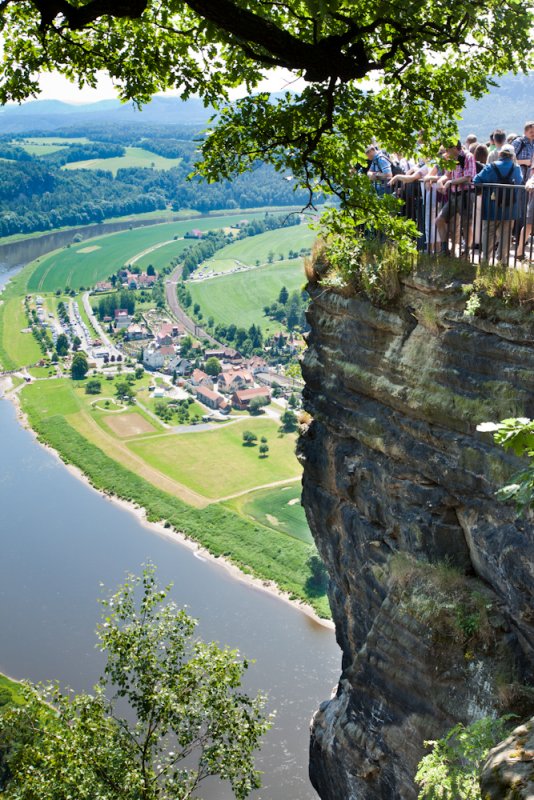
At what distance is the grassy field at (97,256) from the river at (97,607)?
6920 centimetres

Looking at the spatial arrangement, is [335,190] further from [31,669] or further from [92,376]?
[92,376]

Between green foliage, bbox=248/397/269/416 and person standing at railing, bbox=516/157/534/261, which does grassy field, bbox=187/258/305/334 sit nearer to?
green foliage, bbox=248/397/269/416

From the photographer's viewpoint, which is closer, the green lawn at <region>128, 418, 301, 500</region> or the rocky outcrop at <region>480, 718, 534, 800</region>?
the rocky outcrop at <region>480, 718, 534, 800</region>

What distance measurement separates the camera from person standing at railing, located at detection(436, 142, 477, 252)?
36.4ft

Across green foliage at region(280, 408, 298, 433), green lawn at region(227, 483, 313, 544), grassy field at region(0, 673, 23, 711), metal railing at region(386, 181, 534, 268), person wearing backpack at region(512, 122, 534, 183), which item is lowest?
green foliage at region(280, 408, 298, 433)

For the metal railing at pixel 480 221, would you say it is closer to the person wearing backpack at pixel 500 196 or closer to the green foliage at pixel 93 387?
the person wearing backpack at pixel 500 196

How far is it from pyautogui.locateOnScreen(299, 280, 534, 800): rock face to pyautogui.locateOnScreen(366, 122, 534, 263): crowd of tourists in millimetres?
1161

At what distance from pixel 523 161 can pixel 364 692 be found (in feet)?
22.3

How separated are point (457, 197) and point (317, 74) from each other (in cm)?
441

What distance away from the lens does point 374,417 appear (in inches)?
439

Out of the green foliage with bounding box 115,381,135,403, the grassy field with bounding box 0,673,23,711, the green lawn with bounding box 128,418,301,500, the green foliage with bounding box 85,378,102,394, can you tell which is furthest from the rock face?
the green foliage with bounding box 85,378,102,394

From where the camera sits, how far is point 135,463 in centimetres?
5825

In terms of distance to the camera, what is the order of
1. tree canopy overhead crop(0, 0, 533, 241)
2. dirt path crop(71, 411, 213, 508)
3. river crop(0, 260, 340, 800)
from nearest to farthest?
tree canopy overhead crop(0, 0, 533, 241) → river crop(0, 260, 340, 800) → dirt path crop(71, 411, 213, 508)

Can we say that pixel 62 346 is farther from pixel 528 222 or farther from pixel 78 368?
pixel 528 222
